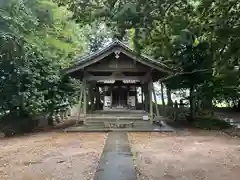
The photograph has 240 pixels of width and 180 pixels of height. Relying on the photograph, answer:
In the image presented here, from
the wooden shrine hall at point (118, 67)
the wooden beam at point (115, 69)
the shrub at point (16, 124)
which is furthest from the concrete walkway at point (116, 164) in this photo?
the shrub at point (16, 124)

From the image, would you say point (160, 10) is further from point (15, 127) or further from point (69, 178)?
point (15, 127)

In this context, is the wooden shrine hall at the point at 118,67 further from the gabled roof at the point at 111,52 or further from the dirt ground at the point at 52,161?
the dirt ground at the point at 52,161

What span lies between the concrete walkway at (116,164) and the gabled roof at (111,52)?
6416mm

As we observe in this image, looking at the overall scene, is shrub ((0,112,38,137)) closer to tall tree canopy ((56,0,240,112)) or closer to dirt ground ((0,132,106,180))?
dirt ground ((0,132,106,180))

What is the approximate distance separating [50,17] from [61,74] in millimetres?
3529

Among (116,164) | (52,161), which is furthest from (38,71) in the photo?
(116,164)

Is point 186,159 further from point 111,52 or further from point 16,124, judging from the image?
point 16,124

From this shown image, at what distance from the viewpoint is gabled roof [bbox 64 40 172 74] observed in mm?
16953

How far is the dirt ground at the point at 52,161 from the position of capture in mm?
7457

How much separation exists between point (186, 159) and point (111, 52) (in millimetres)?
8972

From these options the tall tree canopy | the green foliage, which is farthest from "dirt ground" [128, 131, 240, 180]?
the green foliage

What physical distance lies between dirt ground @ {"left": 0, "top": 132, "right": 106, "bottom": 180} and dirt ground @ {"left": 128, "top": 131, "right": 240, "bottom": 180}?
1.27m

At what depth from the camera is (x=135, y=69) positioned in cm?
1831

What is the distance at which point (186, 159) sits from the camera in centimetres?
935
